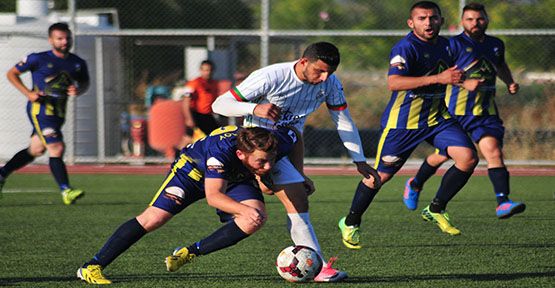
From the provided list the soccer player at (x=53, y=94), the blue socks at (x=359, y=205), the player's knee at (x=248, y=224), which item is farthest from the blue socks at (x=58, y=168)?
the player's knee at (x=248, y=224)

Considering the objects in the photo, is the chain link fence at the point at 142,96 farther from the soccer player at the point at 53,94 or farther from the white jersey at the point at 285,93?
the white jersey at the point at 285,93

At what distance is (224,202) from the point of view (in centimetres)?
570

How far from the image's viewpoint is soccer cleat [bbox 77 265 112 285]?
6.06 meters

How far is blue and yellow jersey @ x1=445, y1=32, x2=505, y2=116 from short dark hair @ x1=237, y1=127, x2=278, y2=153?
3.60 m

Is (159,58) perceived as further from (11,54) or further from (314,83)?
(314,83)

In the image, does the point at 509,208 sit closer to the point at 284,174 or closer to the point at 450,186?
the point at 450,186

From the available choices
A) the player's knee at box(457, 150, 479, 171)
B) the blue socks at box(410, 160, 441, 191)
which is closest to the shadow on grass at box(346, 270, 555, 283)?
the player's knee at box(457, 150, 479, 171)

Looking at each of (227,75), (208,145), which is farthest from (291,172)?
(227,75)

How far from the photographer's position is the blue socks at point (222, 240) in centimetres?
596

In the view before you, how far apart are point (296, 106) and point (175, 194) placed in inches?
42.1

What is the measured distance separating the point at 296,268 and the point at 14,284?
1.83 metres

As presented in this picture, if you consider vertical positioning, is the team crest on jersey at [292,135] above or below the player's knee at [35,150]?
above

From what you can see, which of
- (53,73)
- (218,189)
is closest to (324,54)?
(218,189)

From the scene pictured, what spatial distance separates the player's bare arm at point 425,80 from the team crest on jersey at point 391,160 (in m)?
0.65
